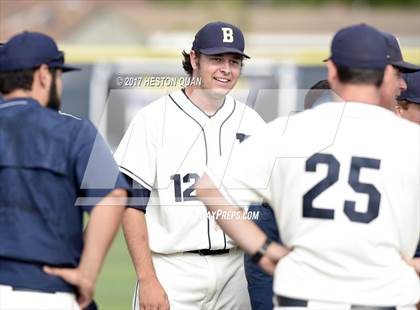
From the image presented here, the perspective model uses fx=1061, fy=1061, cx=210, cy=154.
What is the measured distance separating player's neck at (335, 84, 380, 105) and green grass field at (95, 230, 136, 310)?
15.4 ft

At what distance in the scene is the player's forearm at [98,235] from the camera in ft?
13.4

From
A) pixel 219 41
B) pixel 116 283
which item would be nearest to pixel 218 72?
pixel 219 41

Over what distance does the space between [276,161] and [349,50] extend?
508 millimetres

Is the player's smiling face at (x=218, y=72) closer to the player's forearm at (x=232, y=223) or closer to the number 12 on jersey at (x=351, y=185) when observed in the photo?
the player's forearm at (x=232, y=223)

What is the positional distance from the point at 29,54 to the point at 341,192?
133 cm

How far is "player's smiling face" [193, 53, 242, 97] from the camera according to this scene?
5.48 meters

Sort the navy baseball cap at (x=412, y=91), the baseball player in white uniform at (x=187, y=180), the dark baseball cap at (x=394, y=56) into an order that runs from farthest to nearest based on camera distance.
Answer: the navy baseball cap at (x=412, y=91), the baseball player in white uniform at (x=187, y=180), the dark baseball cap at (x=394, y=56)

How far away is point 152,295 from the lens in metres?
5.17

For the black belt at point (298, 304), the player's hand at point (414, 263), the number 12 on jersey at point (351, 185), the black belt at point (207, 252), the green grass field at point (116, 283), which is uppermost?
the number 12 on jersey at point (351, 185)

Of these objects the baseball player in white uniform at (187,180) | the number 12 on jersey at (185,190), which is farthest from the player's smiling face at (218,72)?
the number 12 on jersey at (185,190)

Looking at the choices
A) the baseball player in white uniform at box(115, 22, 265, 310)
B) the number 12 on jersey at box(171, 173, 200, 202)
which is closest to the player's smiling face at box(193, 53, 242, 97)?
the baseball player in white uniform at box(115, 22, 265, 310)

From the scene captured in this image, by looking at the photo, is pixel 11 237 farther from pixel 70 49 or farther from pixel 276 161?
pixel 70 49

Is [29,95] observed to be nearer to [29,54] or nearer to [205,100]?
[29,54]

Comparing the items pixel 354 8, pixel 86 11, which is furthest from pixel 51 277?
pixel 354 8
